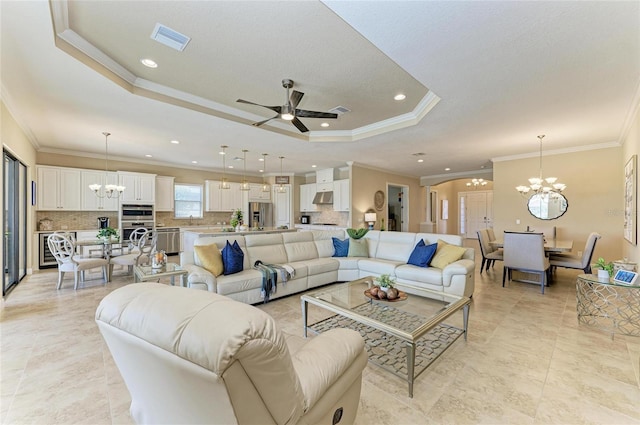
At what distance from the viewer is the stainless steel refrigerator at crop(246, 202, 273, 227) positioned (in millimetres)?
9492

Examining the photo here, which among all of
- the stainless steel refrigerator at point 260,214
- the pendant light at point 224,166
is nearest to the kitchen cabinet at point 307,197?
the stainless steel refrigerator at point 260,214

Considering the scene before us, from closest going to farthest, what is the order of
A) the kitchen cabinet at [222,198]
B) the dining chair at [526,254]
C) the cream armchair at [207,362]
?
the cream armchair at [207,362], the dining chair at [526,254], the kitchen cabinet at [222,198]

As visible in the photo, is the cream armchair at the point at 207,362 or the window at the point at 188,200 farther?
the window at the point at 188,200

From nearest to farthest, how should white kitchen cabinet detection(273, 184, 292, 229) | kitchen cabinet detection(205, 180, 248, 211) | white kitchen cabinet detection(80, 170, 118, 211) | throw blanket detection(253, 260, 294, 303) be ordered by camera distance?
throw blanket detection(253, 260, 294, 303) < white kitchen cabinet detection(80, 170, 118, 211) < kitchen cabinet detection(205, 180, 248, 211) < white kitchen cabinet detection(273, 184, 292, 229)

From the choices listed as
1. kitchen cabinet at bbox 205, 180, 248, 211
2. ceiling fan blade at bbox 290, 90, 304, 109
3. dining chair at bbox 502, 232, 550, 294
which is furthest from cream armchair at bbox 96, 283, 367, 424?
kitchen cabinet at bbox 205, 180, 248, 211

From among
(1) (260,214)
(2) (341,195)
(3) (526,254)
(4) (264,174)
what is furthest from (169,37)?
(4) (264,174)

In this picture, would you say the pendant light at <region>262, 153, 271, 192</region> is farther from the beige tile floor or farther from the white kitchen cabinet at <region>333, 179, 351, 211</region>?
the beige tile floor

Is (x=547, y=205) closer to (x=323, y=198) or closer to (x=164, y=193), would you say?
(x=323, y=198)

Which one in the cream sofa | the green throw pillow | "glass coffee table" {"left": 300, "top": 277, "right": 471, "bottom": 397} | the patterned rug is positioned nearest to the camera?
"glass coffee table" {"left": 300, "top": 277, "right": 471, "bottom": 397}

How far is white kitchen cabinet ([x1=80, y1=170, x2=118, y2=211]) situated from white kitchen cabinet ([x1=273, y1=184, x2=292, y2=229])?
460 centimetres

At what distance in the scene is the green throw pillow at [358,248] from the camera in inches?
204

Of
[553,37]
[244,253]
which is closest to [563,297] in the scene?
[553,37]

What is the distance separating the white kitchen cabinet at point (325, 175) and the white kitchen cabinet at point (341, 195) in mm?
384

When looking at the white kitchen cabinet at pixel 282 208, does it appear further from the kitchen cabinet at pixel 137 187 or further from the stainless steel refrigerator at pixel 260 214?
the kitchen cabinet at pixel 137 187
